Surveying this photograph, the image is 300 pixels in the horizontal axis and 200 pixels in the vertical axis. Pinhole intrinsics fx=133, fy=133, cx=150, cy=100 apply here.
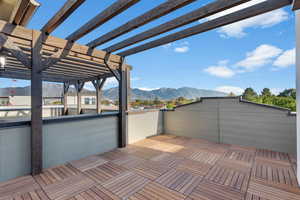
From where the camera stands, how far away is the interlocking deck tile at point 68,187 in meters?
1.75

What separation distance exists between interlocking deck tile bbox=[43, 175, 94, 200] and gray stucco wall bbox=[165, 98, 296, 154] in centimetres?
347

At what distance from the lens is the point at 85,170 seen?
244cm

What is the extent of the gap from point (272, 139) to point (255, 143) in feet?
1.24

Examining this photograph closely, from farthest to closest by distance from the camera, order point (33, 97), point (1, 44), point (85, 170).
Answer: point (85, 170) → point (33, 97) → point (1, 44)

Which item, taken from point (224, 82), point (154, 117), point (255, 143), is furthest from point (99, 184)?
point (224, 82)

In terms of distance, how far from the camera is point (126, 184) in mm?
1999

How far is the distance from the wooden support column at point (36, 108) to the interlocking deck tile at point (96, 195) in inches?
44.6

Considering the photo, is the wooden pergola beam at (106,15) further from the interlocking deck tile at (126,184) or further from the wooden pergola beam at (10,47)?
the interlocking deck tile at (126,184)

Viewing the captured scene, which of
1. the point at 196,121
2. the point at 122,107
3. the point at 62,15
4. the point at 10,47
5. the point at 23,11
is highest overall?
the point at 23,11

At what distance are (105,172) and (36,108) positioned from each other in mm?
1625

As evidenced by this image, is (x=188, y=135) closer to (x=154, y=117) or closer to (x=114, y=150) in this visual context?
(x=154, y=117)

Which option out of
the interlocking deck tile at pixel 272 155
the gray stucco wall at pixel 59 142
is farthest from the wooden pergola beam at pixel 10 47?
the interlocking deck tile at pixel 272 155

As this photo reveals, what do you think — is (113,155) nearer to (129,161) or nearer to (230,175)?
(129,161)

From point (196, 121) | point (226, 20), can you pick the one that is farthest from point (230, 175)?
point (226, 20)
